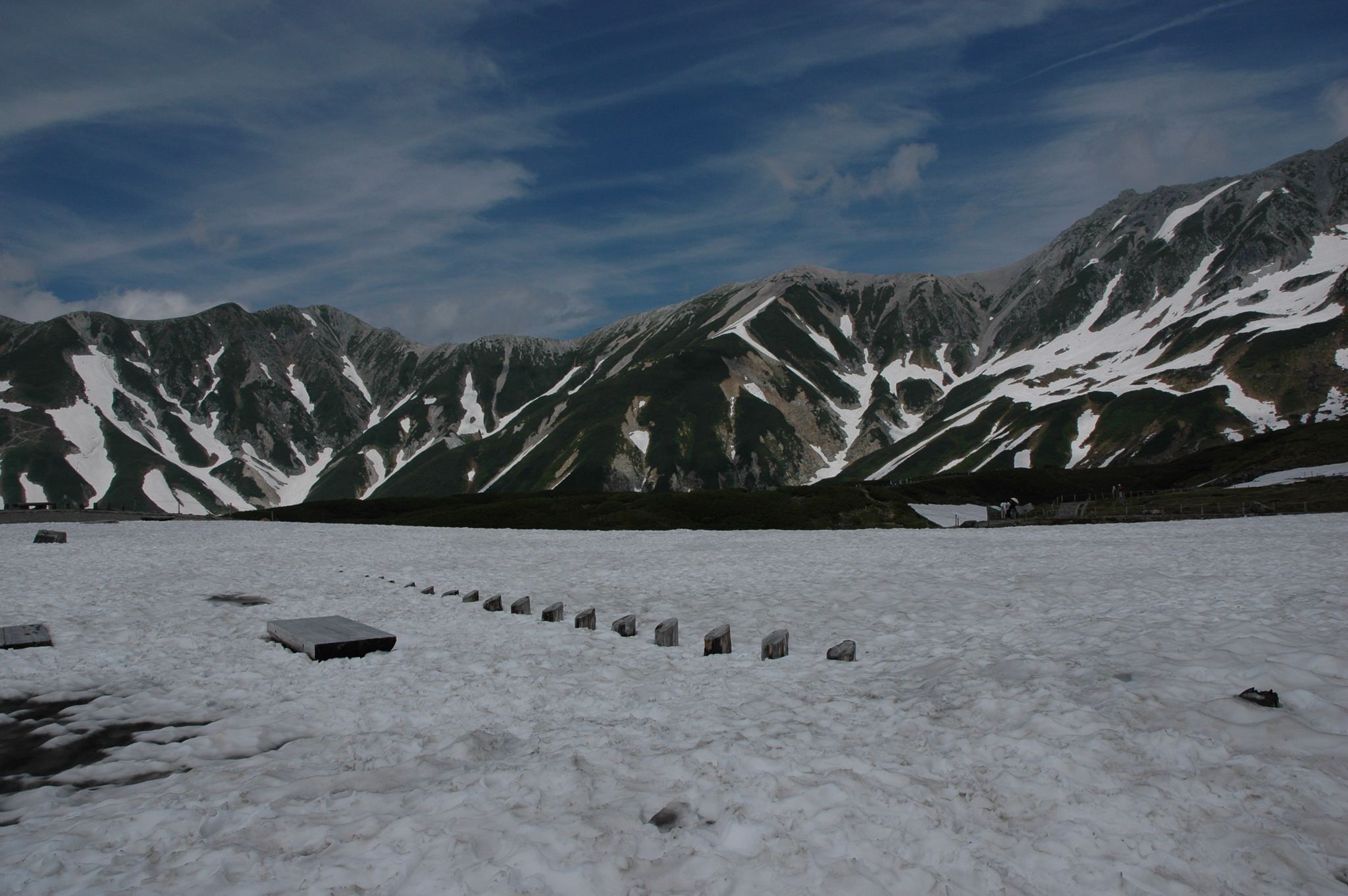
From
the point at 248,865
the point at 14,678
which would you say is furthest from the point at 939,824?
the point at 14,678

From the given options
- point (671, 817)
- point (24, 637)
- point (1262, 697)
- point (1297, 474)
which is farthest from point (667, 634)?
point (1297, 474)

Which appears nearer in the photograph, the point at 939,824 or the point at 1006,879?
the point at 1006,879

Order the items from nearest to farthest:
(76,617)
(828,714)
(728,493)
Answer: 1. (828,714)
2. (76,617)
3. (728,493)

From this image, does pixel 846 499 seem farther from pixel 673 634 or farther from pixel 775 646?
pixel 775 646

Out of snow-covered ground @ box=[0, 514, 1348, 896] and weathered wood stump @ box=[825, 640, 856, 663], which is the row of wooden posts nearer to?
weathered wood stump @ box=[825, 640, 856, 663]

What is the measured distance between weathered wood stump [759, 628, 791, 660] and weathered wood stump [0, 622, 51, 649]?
1559cm

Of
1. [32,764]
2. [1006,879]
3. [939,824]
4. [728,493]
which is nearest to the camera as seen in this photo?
[1006,879]

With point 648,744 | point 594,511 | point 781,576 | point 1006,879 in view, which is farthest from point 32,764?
point 594,511

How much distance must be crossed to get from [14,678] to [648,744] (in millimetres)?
12361

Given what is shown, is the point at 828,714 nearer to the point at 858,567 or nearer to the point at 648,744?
the point at 648,744

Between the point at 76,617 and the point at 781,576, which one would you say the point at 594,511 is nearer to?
the point at 781,576

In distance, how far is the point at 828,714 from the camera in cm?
1127

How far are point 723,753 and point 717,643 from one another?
268 inches

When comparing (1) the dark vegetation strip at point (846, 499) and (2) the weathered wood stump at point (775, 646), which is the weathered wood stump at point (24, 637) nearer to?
(2) the weathered wood stump at point (775, 646)
